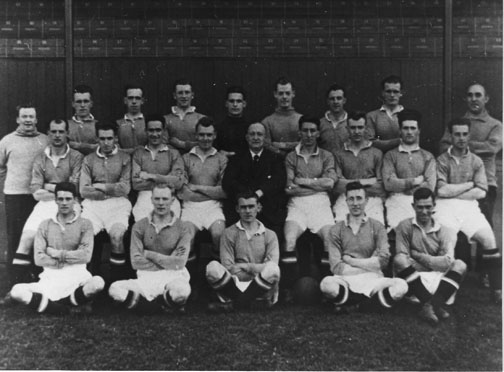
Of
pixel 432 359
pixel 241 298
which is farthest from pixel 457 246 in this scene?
pixel 241 298

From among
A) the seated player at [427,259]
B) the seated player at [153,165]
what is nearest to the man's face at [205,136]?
the seated player at [153,165]

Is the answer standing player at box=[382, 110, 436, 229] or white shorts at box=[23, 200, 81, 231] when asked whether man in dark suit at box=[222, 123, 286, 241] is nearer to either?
standing player at box=[382, 110, 436, 229]

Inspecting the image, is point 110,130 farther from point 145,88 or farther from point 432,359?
point 432,359

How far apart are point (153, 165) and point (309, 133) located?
1288mm

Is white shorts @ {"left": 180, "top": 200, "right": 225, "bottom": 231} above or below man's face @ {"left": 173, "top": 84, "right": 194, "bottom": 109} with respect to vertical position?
below

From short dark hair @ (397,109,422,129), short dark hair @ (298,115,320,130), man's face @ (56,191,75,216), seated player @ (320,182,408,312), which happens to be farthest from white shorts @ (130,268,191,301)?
short dark hair @ (397,109,422,129)

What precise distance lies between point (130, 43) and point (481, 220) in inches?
137

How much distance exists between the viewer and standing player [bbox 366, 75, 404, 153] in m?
5.76

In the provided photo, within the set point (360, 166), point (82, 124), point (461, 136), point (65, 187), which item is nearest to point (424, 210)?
point (360, 166)

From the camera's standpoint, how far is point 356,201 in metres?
5.18

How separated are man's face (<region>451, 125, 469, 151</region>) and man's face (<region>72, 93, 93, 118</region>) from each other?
9.93 ft

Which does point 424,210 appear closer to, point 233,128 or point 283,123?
point 283,123

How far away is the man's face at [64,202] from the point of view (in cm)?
518

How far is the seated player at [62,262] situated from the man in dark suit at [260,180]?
1.13 metres
